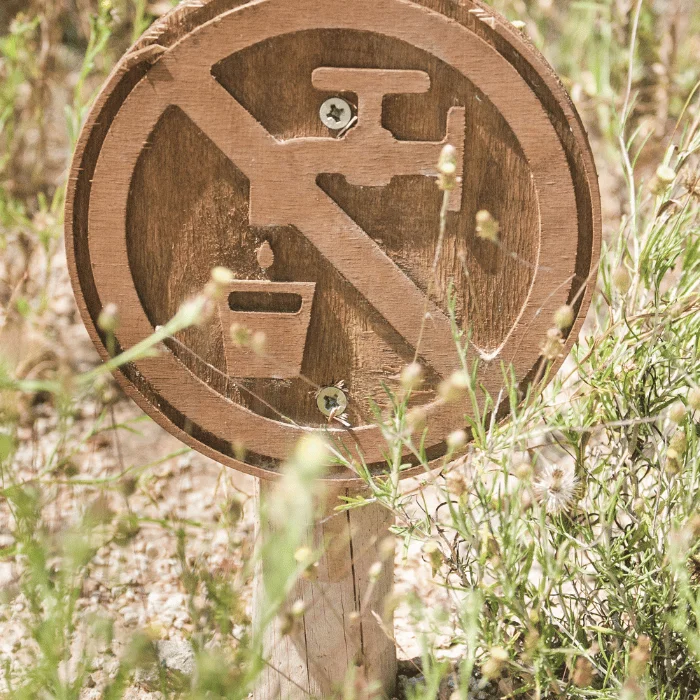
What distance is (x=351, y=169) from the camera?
4.54ft

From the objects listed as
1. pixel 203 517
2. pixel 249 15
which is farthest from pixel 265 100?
pixel 203 517

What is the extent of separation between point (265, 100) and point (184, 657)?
1277 millimetres

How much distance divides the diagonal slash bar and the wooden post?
44 cm

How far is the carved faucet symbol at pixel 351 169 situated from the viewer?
135cm

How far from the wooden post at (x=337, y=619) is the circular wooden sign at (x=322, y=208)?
23 centimetres

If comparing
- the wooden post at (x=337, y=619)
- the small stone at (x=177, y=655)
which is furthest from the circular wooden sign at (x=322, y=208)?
the small stone at (x=177, y=655)

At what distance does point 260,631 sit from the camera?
89cm

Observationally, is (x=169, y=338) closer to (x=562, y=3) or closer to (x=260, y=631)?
(x=260, y=631)

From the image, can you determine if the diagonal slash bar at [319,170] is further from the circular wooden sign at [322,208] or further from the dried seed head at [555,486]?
the dried seed head at [555,486]

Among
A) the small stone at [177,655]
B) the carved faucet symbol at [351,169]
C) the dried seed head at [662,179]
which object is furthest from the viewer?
the small stone at [177,655]

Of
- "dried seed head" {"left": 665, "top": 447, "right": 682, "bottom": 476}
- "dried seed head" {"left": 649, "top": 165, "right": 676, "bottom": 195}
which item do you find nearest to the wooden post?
"dried seed head" {"left": 665, "top": 447, "right": 682, "bottom": 476}

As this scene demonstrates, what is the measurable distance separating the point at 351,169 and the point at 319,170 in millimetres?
52

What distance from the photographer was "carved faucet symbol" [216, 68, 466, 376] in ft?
4.42

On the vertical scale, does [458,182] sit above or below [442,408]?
above
